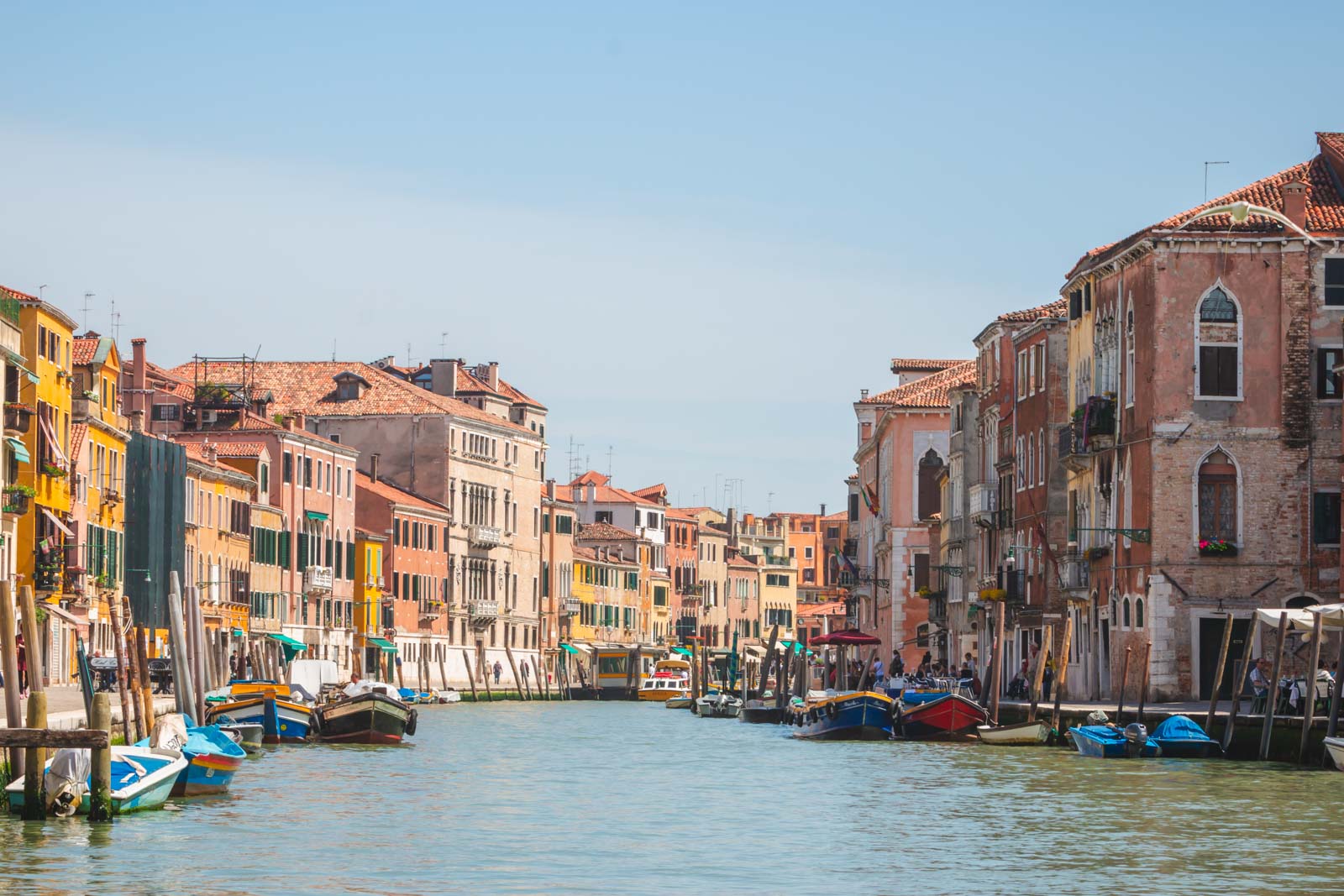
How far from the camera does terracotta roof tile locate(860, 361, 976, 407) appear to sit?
3003 inches

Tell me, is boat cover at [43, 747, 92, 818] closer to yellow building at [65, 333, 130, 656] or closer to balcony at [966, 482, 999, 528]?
yellow building at [65, 333, 130, 656]

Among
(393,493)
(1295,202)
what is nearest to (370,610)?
(393,493)

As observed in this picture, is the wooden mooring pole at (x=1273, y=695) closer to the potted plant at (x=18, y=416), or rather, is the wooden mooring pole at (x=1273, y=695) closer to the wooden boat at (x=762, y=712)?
the potted plant at (x=18, y=416)

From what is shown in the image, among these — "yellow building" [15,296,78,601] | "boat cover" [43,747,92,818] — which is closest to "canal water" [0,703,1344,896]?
"boat cover" [43,747,92,818]

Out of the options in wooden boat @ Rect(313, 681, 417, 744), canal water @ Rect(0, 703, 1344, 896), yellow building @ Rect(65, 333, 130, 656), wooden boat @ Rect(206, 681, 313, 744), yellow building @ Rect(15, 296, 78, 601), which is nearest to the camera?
canal water @ Rect(0, 703, 1344, 896)

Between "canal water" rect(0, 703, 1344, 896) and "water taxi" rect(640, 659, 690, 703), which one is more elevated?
"canal water" rect(0, 703, 1344, 896)

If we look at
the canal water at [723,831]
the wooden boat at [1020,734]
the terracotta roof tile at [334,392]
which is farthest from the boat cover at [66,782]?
the terracotta roof tile at [334,392]

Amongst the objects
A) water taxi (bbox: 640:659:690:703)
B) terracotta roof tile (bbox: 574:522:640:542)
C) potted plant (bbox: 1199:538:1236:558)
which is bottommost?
water taxi (bbox: 640:659:690:703)

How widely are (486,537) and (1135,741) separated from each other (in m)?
67.8

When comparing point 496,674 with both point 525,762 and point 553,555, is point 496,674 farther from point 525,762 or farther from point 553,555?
point 525,762

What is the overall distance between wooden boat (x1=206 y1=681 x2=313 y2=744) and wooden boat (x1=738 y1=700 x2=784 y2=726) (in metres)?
18.8

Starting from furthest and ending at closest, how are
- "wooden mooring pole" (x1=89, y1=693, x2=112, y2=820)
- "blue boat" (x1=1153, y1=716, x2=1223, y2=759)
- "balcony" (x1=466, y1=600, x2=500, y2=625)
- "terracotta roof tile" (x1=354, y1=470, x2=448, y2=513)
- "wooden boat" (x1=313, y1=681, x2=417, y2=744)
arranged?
"balcony" (x1=466, y1=600, x2=500, y2=625)
"terracotta roof tile" (x1=354, y1=470, x2=448, y2=513)
"wooden boat" (x1=313, y1=681, x2=417, y2=744)
"blue boat" (x1=1153, y1=716, x2=1223, y2=759)
"wooden mooring pole" (x1=89, y1=693, x2=112, y2=820)

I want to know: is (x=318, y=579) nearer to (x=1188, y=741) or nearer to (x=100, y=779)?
(x=1188, y=741)

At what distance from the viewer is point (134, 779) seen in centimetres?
2558
